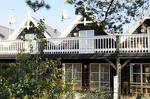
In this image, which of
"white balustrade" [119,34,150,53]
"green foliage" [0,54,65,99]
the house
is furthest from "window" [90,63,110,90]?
"green foliage" [0,54,65,99]

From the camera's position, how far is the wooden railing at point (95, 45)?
79.3 feet

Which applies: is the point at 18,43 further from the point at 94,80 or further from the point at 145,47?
the point at 145,47

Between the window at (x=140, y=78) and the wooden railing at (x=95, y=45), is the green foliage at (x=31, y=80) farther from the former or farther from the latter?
the window at (x=140, y=78)

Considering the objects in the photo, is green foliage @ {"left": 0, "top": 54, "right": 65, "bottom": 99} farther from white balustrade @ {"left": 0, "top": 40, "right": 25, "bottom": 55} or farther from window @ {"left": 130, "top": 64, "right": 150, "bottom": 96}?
white balustrade @ {"left": 0, "top": 40, "right": 25, "bottom": 55}

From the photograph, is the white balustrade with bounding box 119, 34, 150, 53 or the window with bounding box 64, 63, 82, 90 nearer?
the white balustrade with bounding box 119, 34, 150, 53

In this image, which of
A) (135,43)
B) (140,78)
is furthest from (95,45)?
(140,78)

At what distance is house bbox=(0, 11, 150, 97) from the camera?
24266 millimetres

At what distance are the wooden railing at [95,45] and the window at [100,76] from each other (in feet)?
5.03

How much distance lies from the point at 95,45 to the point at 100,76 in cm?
224

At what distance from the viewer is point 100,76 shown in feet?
90.2

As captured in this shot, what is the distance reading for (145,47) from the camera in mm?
23875

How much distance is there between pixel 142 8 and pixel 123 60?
20.4 ft

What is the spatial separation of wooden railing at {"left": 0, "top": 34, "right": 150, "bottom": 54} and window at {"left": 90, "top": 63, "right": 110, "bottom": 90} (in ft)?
5.03

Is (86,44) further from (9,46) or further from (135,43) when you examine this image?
(9,46)
